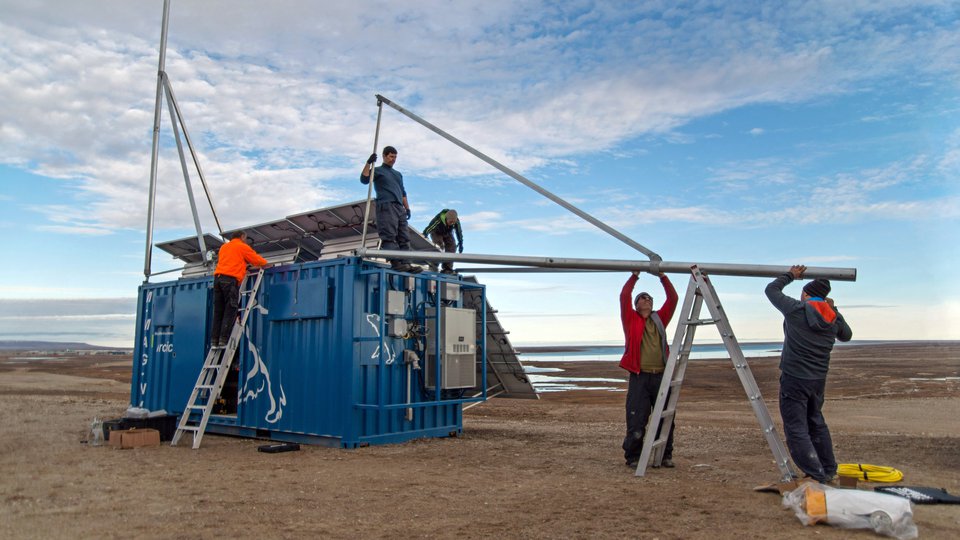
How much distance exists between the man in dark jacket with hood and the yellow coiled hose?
0.57 ft

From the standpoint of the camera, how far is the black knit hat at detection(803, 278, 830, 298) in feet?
23.8

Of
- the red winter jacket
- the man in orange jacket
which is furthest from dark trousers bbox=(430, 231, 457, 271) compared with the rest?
the red winter jacket

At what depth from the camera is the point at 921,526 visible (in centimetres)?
559

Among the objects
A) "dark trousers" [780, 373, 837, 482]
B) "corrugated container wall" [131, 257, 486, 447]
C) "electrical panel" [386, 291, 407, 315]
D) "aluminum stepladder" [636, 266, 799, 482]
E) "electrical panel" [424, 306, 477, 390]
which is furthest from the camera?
"electrical panel" [424, 306, 477, 390]

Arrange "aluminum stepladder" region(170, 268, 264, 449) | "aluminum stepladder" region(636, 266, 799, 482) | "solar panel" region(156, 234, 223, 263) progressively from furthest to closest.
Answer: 1. "solar panel" region(156, 234, 223, 263)
2. "aluminum stepladder" region(170, 268, 264, 449)
3. "aluminum stepladder" region(636, 266, 799, 482)

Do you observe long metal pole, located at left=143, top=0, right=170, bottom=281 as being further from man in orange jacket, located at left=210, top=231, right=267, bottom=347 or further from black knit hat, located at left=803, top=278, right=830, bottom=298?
black knit hat, located at left=803, top=278, right=830, bottom=298

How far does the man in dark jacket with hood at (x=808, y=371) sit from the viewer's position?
6.83 meters

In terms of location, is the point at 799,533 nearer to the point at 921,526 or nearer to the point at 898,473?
the point at 921,526

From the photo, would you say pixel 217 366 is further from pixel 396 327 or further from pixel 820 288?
pixel 820 288

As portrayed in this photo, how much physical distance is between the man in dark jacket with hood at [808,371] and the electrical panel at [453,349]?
506cm

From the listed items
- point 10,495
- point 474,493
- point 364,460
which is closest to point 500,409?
point 364,460

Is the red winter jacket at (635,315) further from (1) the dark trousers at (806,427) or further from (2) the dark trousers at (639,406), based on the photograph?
(1) the dark trousers at (806,427)

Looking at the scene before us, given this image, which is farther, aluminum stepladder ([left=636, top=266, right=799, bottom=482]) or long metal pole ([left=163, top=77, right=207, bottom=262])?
long metal pole ([left=163, top=77, right=207, bottom=262])

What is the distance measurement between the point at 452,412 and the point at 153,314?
624 cm
